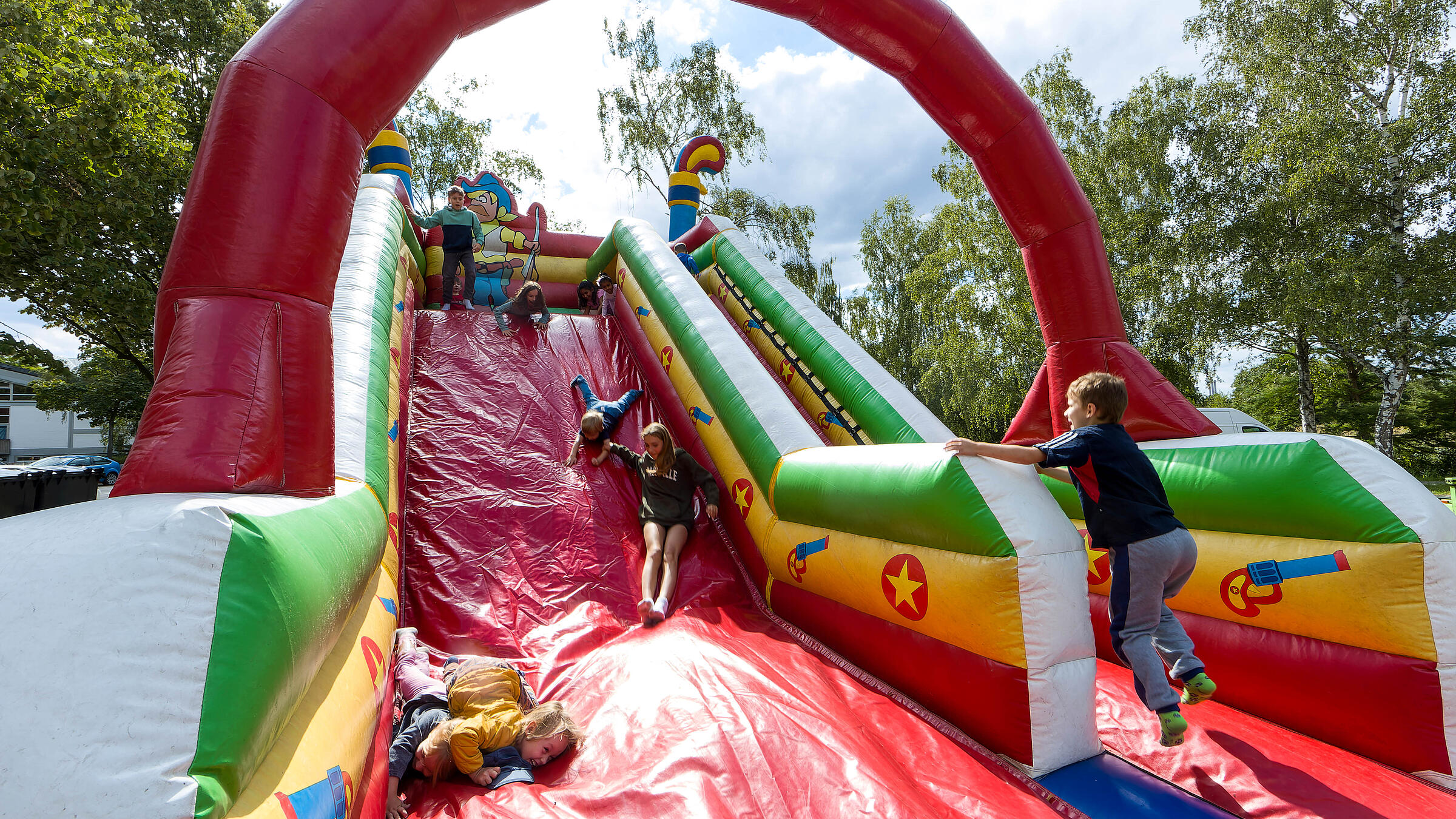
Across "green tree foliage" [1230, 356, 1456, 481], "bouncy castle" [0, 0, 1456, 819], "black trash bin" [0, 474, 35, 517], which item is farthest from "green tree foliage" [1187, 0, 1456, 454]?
"black trash bin" [0, 474, 35, 517]

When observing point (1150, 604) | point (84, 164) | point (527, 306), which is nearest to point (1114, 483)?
point (1150, 604)

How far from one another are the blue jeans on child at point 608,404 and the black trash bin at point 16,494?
5049mm

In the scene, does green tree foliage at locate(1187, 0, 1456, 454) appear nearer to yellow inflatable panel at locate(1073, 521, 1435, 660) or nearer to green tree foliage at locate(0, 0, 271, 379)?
yellow inflatable panel at locate(1073, 521, 1435, 660)

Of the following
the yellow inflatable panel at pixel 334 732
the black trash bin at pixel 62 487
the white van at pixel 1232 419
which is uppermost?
the white van at pixel 1232 419

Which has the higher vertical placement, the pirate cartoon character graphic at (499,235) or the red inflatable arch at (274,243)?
the pirate cartoon character graphic at (499,235)

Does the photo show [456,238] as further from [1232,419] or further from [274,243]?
[1232,419]

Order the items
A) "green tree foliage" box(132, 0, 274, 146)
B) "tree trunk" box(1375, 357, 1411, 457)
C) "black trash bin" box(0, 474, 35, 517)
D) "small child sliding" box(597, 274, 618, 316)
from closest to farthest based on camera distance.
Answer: "black trash bin" box(0, 474, 35, 517) < "small child sliding" box(597, 274, 618, 316) < "green tree foliage" box(132, 0, 274, 146) < "tree trunk" box(1375, 357, 1411, 457)

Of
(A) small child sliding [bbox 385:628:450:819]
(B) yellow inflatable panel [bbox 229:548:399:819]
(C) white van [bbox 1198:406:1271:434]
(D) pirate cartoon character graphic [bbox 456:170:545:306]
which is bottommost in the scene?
(A) small child sliding [bbox 385:628:450:819]

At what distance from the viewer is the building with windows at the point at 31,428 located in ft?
84.4

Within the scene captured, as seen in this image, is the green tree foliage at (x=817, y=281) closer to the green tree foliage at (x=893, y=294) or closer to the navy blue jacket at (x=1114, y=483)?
the green tree foliage at (x=893, y=294)

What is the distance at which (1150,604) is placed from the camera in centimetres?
197

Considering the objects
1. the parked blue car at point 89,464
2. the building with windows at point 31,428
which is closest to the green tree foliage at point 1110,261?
the parked blue car at point 89,464

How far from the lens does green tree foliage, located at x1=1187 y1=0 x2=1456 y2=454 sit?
32.0ft

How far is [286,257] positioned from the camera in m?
1.69
